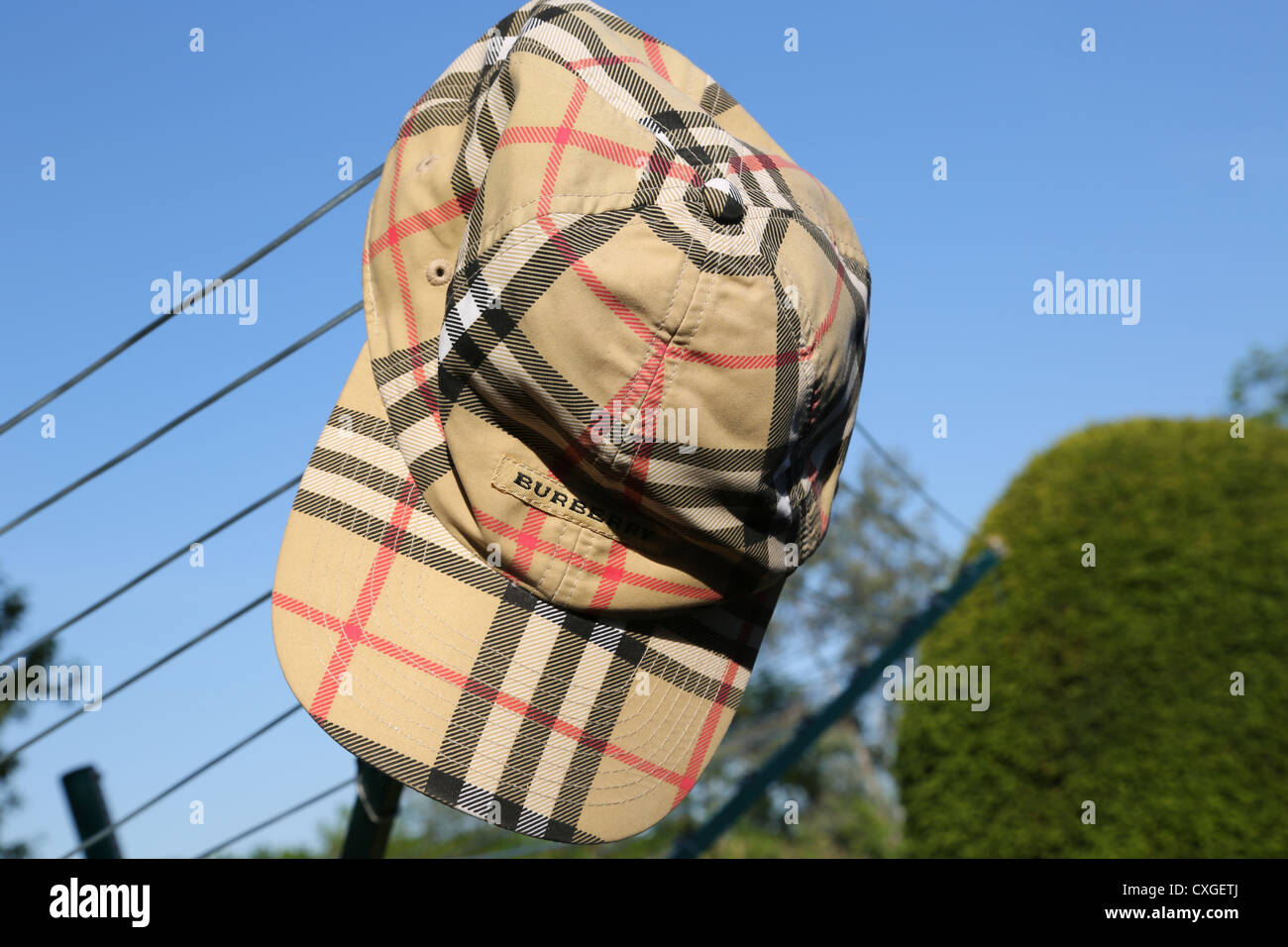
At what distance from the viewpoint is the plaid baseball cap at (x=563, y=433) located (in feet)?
3.52

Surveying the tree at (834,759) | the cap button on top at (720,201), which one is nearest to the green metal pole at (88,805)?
the cap button on top at (720,201)

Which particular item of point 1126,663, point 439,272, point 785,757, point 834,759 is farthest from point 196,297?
point 834,759

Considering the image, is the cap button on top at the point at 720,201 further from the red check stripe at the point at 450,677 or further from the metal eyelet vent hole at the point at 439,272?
the red check stripe at the point at 450,677

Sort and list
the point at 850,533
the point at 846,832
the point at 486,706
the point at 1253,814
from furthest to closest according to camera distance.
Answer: the point at 850,533
the point at 846,832
the point at 1253,814
the point at 486,706

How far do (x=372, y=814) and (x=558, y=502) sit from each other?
625mm

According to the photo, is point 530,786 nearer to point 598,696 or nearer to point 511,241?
point 598,696

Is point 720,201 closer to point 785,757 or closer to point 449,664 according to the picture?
point 449,664

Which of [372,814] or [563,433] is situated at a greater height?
[563,433]

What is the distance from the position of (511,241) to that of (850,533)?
15.5 metres

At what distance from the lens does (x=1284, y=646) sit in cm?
550

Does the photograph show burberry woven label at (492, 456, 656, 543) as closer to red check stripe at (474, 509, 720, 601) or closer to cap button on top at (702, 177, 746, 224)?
red check stripe at (474, 509, 720, 601)

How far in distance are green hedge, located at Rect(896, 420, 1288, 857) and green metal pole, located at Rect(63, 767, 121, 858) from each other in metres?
5.12

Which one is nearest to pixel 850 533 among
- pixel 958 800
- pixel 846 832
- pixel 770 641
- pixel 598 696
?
pixel 770 641

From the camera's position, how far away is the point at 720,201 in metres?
1.09
